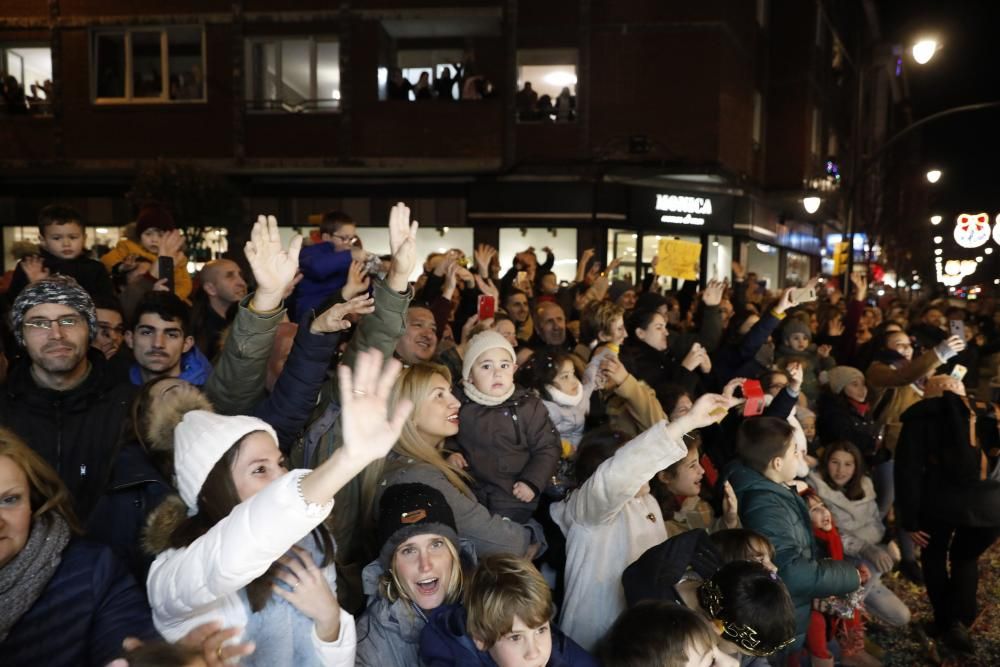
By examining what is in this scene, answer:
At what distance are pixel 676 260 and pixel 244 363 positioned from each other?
6733 mm

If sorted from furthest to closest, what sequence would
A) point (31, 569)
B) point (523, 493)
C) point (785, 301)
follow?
point (785, 301)
point (523, 493)
point (31, 569)

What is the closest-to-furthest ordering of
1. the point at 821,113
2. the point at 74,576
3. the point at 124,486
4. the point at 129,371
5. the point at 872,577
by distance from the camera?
the point at 74,576, the point at 124,486, the point at 129,371, the point at 872,577, the point at 821,113

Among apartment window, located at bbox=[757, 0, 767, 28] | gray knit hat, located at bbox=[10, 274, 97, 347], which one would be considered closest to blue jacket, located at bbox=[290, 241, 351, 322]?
gray knit hat, located at bbox=[10, 274, 97, 347]

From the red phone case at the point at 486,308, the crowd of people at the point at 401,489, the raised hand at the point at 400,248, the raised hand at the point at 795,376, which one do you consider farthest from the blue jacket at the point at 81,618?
the raised hand at the point at 795,376

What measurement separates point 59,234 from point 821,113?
2748 centimetres

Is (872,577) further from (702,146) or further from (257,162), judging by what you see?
(257,162)

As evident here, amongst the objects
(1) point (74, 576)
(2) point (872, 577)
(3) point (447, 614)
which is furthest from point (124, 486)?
(2) point (872, 577)

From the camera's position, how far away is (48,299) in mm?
3289

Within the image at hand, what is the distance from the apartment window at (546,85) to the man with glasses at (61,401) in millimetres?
15938

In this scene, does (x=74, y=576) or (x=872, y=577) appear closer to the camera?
(x=74, y=576)

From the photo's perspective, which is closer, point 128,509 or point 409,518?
A: point 128,509

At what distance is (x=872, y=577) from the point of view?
510 centimetres

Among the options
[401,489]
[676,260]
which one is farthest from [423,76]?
[401,489]

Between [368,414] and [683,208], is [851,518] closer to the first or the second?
[368,414]
